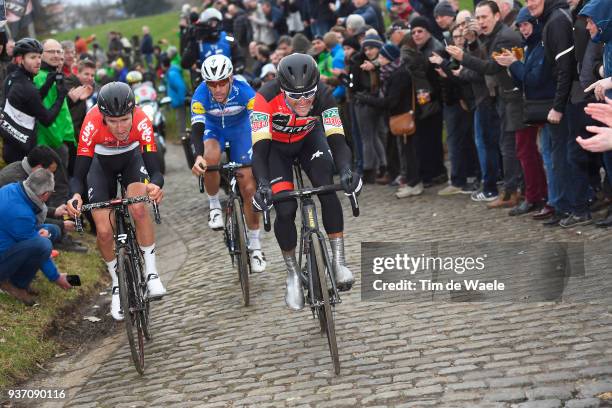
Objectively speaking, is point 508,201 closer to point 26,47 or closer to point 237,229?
point 237,229

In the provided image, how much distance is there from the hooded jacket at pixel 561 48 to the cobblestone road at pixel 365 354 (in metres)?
1.57

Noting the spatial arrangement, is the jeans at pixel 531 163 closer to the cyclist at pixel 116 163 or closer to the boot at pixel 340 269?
the boot at pixel 340 269

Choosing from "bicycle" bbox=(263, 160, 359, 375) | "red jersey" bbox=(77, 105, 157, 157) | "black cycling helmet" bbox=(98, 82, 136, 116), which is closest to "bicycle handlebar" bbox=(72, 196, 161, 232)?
"red jersey" bbox=(77, 105, 157, 157)

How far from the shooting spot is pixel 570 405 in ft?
18.8

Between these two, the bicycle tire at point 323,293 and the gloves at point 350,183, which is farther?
the gloves at point 350,183

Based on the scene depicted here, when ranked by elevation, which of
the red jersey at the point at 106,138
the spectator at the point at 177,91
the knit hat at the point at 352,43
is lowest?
the spectator at the point at 177,91

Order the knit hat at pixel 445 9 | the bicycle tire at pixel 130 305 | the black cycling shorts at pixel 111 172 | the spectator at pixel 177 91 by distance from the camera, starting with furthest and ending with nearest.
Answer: the spectator at pixel 177 91 → the knit hat at pixel 445 9 → the black cycling shorts at pixel 111 172 → the bicycle tire at pixel 130 305

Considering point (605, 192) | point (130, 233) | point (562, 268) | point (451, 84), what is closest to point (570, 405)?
point (562, 268)

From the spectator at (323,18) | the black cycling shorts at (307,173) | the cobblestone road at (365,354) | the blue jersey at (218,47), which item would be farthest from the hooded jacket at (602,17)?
the spectator at (323,18)

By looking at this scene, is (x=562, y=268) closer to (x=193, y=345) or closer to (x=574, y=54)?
(x=574, y=54)

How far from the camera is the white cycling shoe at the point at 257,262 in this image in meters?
10.0

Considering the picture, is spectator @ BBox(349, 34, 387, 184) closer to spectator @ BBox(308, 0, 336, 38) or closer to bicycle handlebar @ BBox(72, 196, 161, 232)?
spectator @ BBox(308, 0, 336, 38)

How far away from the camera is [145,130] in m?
8.80

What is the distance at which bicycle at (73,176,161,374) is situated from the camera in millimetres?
7723
